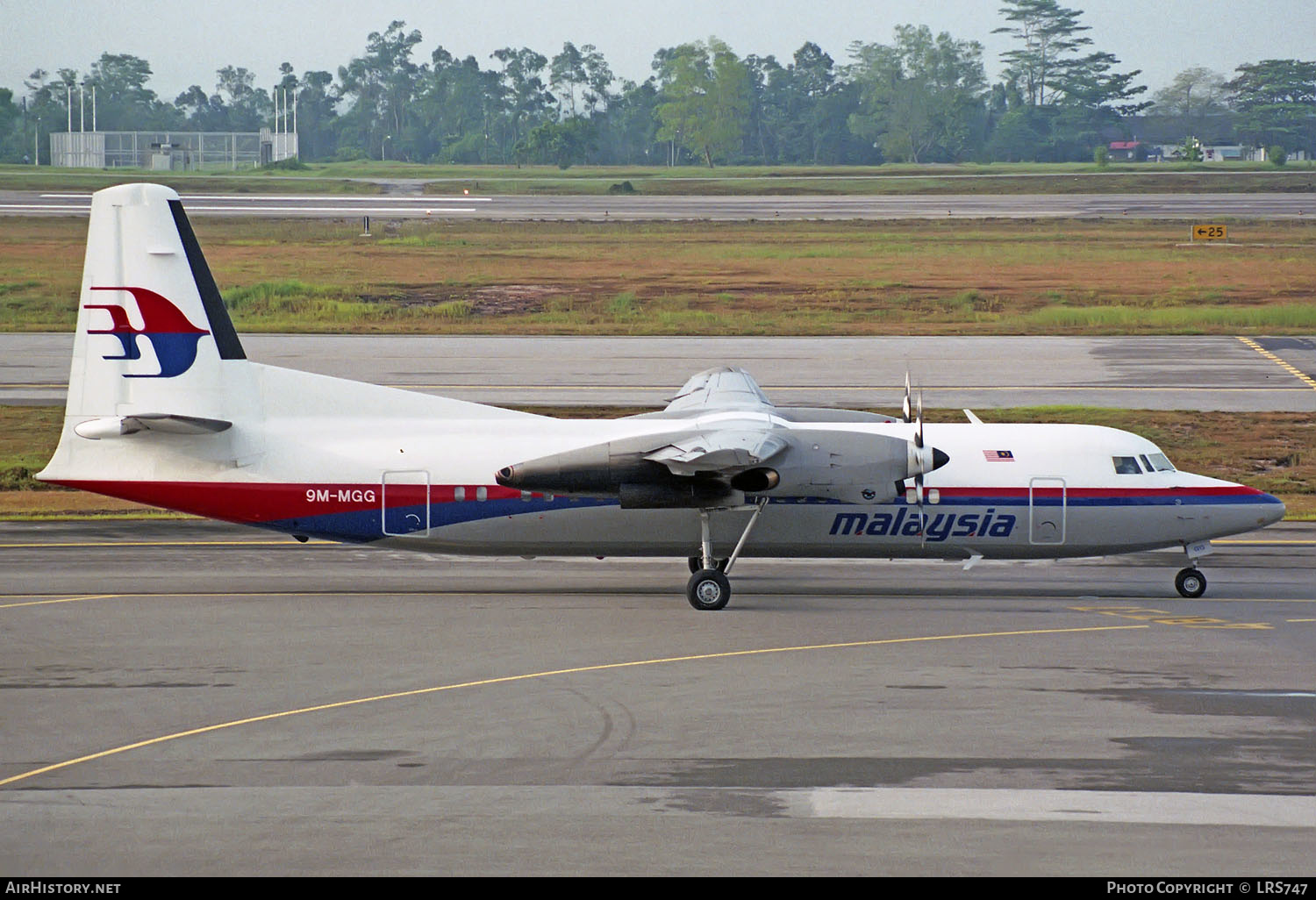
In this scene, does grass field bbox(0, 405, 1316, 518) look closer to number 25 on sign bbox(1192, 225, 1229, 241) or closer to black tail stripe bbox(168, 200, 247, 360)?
black tail stripe bbox(168, 200, 247, 360)

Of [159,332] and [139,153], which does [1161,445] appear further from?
[139,153]

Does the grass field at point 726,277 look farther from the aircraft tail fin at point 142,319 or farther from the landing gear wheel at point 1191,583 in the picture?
the aircraft tail fin at point 142,319

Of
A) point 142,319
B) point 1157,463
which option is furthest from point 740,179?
point 142,319

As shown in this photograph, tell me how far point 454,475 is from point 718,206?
96.4 meters

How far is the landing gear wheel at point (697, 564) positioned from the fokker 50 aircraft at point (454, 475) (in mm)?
77

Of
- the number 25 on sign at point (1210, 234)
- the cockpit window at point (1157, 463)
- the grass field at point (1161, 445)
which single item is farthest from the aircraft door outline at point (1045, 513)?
the number 25 on sign at point (1210, 234)

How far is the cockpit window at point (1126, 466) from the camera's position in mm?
24219

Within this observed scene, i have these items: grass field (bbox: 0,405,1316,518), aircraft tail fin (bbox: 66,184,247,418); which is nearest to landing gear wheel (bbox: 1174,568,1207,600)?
grass field (bbox: 0,405,1316,518)

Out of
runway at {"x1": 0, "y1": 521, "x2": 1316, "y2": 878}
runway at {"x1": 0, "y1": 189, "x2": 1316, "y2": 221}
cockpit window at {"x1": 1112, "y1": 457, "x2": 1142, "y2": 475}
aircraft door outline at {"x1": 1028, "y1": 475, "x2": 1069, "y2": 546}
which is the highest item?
runway at {"x1": 0, "y1": 189, "x2": 1316, "y2": 221}

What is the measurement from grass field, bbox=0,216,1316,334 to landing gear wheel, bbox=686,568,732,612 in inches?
1352

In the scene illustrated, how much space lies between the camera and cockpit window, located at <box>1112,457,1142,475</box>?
24.2 meters

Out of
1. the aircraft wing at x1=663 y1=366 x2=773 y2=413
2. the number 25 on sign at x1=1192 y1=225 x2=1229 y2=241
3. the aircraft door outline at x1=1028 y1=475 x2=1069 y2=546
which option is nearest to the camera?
the aircraft door outline at x1=1028 y1=475 x2=1069 y2=546

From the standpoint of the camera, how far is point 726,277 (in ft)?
237
